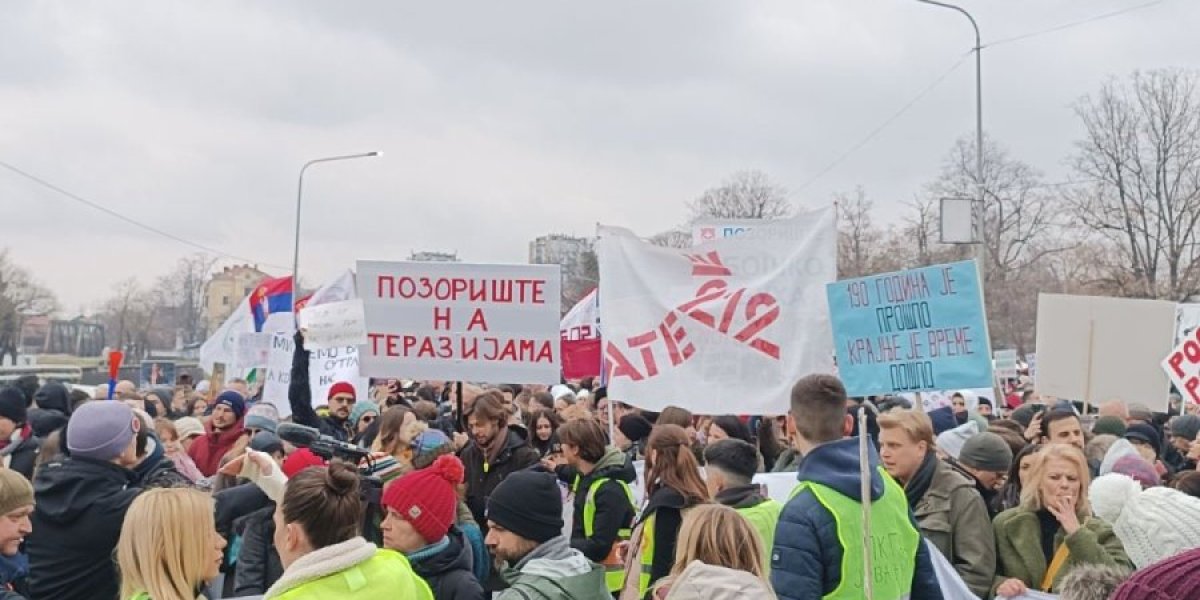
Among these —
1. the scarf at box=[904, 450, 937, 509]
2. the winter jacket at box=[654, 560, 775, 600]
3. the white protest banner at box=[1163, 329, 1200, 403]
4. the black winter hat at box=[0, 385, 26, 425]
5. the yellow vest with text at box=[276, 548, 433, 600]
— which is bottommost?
the yellow vest with text at box=[276, 548, 433, 600]

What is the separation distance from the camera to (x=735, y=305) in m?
7.61

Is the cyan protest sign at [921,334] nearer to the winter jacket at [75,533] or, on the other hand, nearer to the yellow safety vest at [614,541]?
the yellow safety vest at [614,541]

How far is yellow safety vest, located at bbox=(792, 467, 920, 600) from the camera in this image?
4375 millimetres

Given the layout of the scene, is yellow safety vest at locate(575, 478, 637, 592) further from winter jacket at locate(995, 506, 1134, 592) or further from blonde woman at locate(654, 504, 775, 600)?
blonde woman at locate(654, 504, 775, 600)

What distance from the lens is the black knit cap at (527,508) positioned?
182 inches

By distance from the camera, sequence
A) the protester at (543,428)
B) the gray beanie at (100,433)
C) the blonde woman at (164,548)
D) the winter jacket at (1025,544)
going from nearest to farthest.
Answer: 1. the blonde woman at (164,548)
2. the gray beanie at (100,433)
3. the winter jacket at (1025,544)
4. the protester at (543,428)

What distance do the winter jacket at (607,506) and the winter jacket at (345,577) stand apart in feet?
9.01

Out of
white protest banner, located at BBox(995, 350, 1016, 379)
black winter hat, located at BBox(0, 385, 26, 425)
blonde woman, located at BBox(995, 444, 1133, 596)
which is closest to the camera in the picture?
blonde woman, located at BBox(995, 444, 1133, 596)

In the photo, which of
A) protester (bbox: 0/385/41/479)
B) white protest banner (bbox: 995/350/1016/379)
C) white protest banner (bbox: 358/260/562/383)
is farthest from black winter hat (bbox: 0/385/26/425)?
white protest banner (bbox: 995/350/1016/379)

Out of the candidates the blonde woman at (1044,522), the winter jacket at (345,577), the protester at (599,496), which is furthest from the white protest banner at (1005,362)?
the winter jacket at (345,577)

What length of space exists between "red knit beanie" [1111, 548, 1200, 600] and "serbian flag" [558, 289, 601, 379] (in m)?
12.5

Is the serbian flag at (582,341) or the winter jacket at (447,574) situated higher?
the serbian flag at (582,341)

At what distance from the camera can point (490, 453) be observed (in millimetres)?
7398

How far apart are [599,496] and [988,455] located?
7.60 feet
